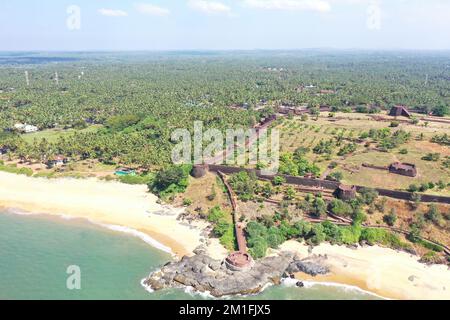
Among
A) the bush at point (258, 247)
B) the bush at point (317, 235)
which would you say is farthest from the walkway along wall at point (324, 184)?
the bush at point (258, 247)

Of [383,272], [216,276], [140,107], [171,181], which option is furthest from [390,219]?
[140,107]

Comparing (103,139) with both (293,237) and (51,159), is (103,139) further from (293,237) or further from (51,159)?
(293,237)

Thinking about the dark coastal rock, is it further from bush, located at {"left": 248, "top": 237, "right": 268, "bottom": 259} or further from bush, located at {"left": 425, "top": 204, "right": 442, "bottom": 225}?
bush, located at {"left": 425, "top": 204, "right": 442, "bottom": 225}

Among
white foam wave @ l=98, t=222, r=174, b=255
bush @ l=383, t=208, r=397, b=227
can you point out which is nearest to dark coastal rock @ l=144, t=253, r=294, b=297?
white foam wave @ l=98, t=222, r=174, b=255

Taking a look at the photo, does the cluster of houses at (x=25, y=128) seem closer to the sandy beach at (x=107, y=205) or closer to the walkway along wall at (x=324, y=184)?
the sandy beach at (x=107, y=205)

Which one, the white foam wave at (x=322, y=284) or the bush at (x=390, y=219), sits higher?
the bush at (x=390, y=219)
